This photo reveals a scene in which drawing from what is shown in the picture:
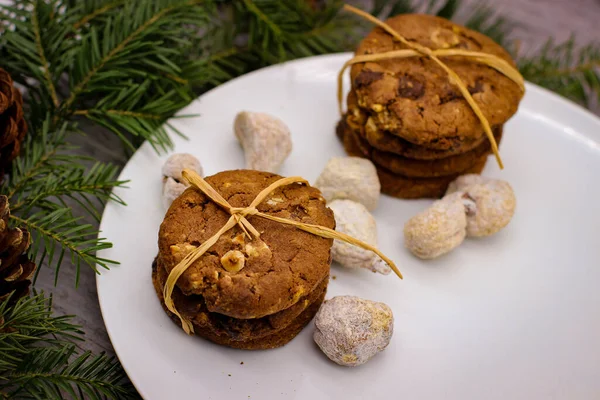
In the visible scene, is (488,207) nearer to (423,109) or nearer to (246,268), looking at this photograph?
(423,109)

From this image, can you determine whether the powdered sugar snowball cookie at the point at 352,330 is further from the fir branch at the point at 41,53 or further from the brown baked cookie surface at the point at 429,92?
the fir branch at the point at 41,53

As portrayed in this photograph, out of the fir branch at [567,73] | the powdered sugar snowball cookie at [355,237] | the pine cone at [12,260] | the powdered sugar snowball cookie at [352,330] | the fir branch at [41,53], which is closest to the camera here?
the pine cone at [12,260]

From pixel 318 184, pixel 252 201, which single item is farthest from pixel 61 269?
pixel 318 184

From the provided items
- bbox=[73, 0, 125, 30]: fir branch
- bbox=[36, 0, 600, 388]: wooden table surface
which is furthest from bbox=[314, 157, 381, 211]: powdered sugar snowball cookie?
bbox=[73, 0, 125, 30]: fir branch

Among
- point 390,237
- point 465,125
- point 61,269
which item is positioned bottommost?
point 390,237

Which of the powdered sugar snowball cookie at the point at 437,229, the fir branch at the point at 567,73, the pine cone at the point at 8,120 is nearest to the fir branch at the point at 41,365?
the pine cone at the point at 8,120

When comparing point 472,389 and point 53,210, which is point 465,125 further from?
point 53,210
